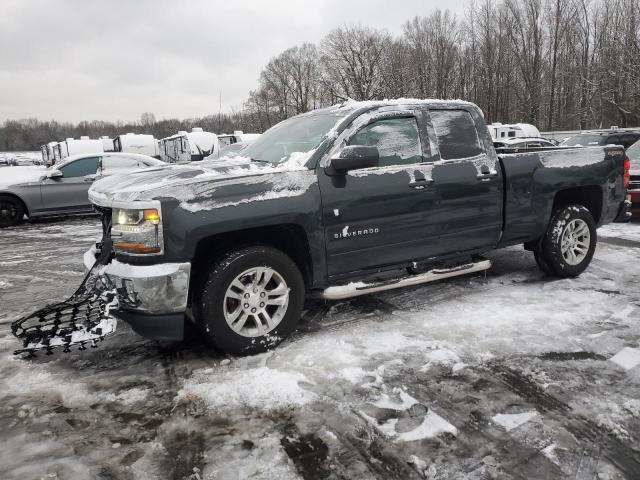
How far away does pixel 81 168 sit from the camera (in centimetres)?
1088

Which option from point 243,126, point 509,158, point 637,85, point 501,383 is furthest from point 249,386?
point 243,126

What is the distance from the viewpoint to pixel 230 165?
4.00 m

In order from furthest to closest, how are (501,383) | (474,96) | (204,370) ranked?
(474,96) < (204,370) < (501,383)

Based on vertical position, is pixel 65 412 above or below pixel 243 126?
below

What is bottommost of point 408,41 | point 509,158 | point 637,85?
point 509,158

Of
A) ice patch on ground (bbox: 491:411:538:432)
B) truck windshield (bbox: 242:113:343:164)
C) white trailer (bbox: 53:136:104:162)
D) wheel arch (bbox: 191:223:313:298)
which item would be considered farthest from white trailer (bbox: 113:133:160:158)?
ice patch on ground (bbox: 491:411:538:432)

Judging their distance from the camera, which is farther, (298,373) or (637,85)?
(637,85)

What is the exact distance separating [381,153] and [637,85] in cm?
3793

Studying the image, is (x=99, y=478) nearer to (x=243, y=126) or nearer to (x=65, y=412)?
(x=65, y=412)

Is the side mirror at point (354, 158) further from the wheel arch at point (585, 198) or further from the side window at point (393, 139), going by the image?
the wheel arch at point (585, 198)

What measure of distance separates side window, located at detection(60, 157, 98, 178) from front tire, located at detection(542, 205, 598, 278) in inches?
384

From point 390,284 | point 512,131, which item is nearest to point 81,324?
point 390,284

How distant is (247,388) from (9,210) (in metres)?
10.0

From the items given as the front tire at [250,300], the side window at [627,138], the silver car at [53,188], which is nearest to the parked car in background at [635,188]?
the side window at [627,138]
